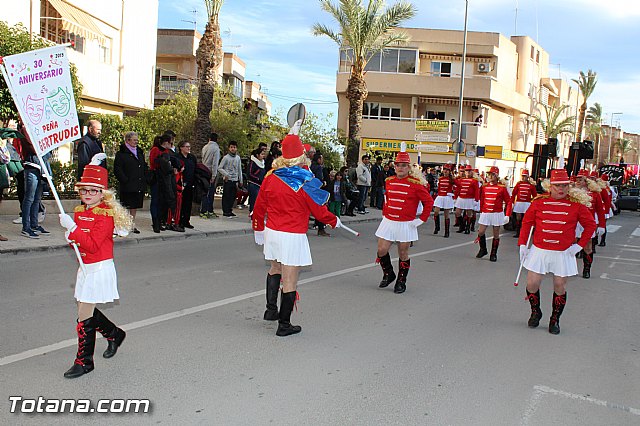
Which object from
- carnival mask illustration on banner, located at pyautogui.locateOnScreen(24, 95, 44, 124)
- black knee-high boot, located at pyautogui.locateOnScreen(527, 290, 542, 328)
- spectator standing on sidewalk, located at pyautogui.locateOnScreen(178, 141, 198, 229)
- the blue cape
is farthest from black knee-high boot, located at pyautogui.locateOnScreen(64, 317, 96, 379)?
spectator standing on sidewalk, located at pyautogui.locateOnScreen(178, 141, 198, 229)

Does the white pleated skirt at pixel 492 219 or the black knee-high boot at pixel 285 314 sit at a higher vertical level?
the white pleated skirt at pixel 492 219

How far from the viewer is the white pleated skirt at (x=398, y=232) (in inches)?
356

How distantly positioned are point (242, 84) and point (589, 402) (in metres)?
63.1

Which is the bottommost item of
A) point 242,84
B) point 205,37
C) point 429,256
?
point 429,256

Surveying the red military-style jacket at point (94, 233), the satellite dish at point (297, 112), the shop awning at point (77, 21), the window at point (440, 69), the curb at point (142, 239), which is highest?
the window at point (440, 69)

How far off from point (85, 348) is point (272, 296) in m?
2.25

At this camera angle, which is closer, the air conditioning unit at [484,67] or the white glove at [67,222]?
the white glove at [67,222]

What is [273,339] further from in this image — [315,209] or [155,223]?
[155,223]

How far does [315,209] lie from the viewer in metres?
6.31

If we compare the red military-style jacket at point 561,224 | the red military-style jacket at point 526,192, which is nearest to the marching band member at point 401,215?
the red military-style jacket at point 561,224

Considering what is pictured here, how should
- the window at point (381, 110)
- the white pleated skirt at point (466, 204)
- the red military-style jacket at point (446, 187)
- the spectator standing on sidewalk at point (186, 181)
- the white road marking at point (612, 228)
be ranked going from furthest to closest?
the window at point (381, 110) < the white road marking at point (612, 228) < the red military-style jacket at point (446, 187) < the white pleated skirt at point (466, 204) < the spectator standing on sidewalk at point (186, 181)

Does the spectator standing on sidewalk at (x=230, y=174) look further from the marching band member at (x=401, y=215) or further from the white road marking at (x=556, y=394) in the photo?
the white road marking at (x=556, y=394)

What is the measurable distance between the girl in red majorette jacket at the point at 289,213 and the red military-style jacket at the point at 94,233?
1.71m

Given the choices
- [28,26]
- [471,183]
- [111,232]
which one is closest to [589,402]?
[111,232]
